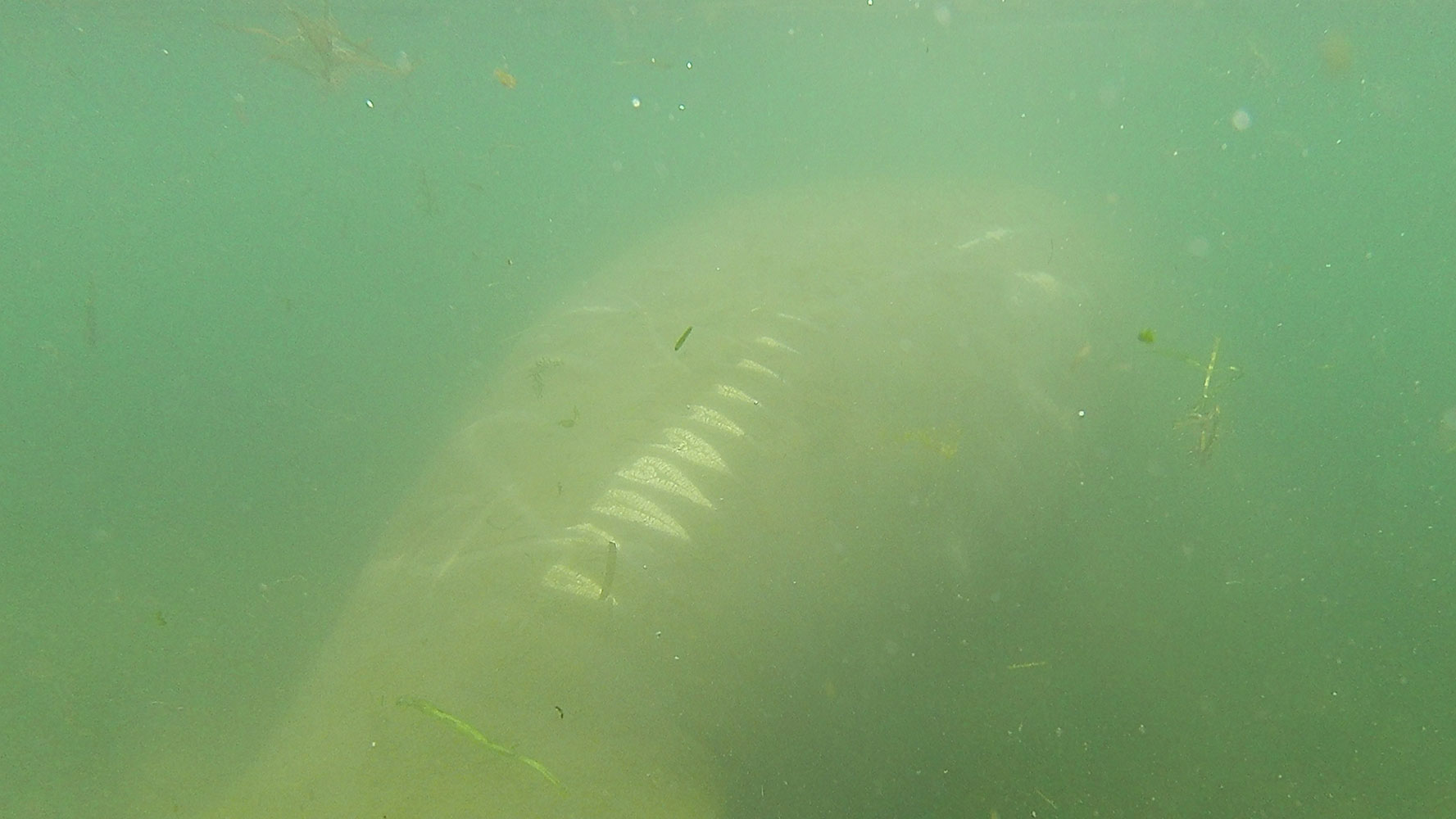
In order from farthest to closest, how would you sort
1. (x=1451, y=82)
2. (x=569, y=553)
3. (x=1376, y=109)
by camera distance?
(x=1451, y=82) → (x=1376, y=109) → (x=569, y=553)

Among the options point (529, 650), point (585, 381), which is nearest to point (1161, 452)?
point (585, 381)

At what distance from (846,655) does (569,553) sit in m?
1.04

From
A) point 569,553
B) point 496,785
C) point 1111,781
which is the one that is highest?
point 569,553

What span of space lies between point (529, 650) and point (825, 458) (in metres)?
1.20

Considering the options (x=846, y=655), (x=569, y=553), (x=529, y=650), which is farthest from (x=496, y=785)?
(x=846, y=655)

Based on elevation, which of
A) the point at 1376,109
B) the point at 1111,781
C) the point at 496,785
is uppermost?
the point at 1376,109

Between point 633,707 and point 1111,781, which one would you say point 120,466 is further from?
point 1111,781

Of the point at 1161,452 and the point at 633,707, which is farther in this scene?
the point at 1161,452

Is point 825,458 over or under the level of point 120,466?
over

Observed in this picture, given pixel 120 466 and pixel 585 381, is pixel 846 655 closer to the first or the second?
pixel 585 381

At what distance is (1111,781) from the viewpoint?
9.64 feet

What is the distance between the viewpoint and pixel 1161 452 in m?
3.85

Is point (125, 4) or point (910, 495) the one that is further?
point (125, 4)

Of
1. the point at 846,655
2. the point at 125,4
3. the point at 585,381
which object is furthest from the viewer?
the point at 125,4
